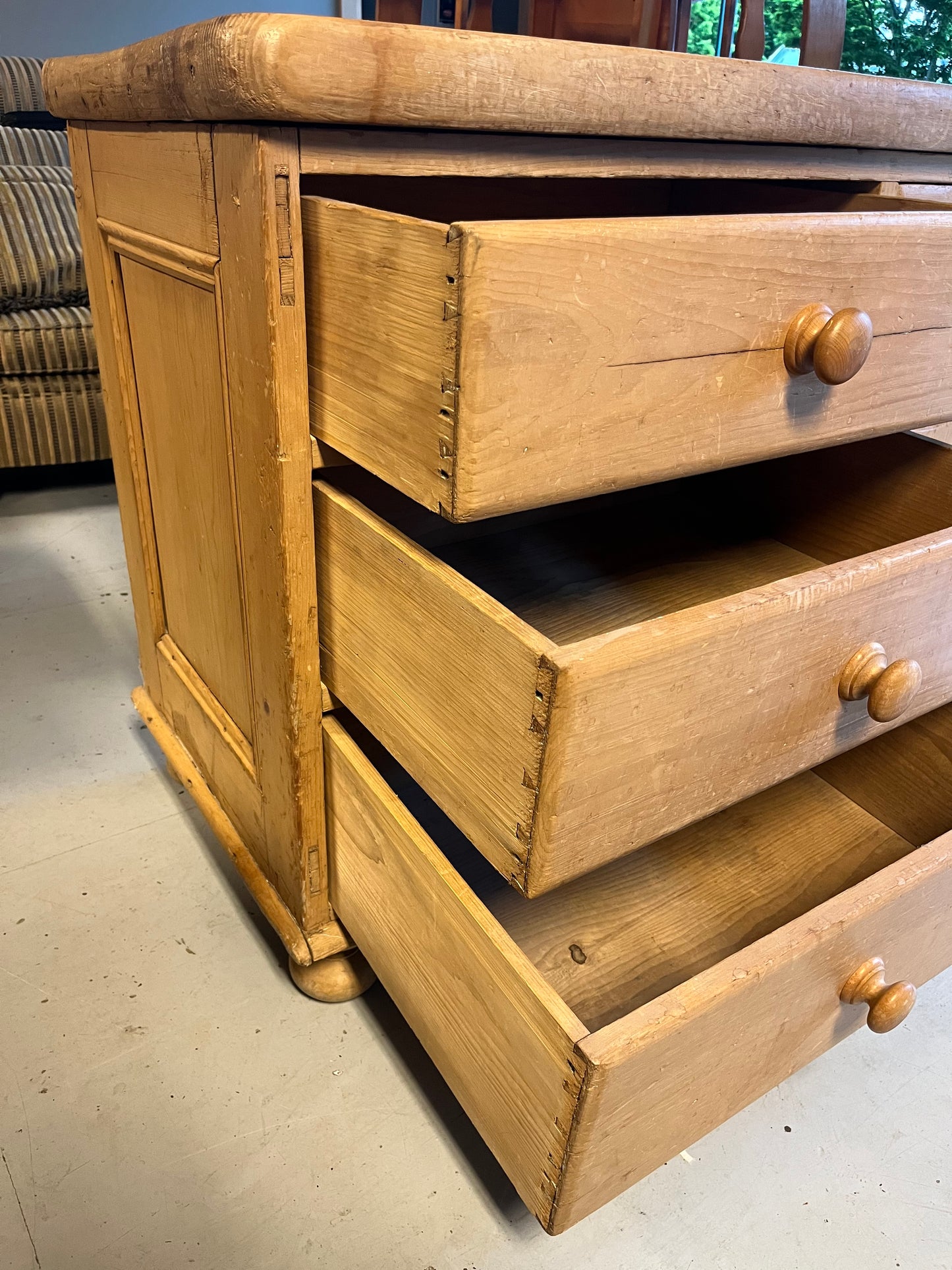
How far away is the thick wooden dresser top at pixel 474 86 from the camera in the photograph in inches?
16.3

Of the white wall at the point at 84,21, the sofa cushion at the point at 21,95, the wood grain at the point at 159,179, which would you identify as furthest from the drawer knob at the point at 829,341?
the white wall at the point at 84,21

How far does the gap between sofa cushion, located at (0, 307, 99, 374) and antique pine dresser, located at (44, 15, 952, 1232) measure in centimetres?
100

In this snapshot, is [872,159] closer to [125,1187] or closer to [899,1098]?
[899,1098]

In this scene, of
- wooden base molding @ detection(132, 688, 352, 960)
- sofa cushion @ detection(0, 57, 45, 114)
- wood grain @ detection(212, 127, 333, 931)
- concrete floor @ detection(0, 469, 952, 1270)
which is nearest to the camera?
wood grain @ detection(212, 127, 333, 931)

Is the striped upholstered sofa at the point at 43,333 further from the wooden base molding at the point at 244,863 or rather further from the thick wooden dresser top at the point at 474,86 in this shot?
the thick wooden dresser top at the point at 474,86

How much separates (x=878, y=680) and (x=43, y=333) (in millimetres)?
1629

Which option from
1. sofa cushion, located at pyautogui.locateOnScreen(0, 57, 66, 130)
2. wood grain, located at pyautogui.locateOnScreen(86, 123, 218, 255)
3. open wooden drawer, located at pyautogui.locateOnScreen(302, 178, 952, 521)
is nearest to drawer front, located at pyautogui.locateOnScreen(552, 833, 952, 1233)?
open wooden drawer, located at pyautogui.locateOnScreen(302, 178, 952, 521)

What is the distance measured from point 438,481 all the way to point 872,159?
46 cm

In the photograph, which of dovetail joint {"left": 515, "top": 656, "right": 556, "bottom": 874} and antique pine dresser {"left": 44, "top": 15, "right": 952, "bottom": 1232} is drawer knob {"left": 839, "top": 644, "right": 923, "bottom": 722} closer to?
antique pine dresser {"left": 44, "top": 15, "right": 952, "bottom": 1232}

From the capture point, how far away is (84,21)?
2477 millimetres

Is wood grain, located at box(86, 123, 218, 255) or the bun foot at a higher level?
wood grain, located at box(86, 123, 218, 255)

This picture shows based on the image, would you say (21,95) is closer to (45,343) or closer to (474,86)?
(45,343)

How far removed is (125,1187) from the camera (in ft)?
2.00

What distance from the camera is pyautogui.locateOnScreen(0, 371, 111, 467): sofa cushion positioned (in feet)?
5.41
